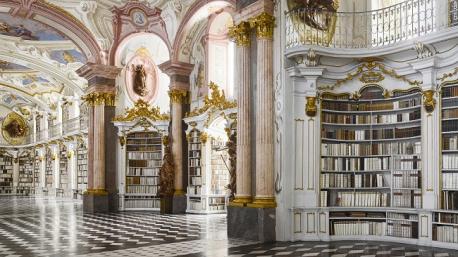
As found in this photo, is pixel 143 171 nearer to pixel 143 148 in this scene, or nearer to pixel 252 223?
pixel 143 148

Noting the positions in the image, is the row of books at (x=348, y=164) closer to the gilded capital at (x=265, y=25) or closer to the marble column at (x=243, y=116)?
the marble column at (x=243, y=116)

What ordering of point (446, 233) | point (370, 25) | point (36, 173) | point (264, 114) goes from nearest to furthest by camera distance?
point (446, 233)
point (264, 114)
point (370, 25)
point (36, 173)

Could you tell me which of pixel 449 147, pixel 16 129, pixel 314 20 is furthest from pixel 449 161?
pixel 16 129

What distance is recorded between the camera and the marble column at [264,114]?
440 inches

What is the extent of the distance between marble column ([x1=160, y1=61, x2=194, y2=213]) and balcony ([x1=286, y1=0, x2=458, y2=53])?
7.62 m

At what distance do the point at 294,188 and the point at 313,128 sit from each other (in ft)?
4.28

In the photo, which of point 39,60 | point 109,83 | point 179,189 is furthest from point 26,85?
point 179,189

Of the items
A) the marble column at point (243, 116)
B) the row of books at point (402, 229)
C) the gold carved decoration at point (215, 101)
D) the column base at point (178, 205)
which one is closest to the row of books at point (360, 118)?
the marble column at point (243, 116)

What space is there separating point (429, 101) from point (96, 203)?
13.2 m

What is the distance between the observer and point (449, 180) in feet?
33.0

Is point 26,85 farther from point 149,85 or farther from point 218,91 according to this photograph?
point 218,91

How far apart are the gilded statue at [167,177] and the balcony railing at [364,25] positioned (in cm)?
806

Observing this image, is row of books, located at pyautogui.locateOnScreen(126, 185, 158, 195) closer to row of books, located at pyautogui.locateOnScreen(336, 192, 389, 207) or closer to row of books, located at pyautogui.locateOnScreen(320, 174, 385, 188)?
row of books, located at pyautogui.locateOnScreen(320, 174, 385, 188)

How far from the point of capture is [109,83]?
20.4m
